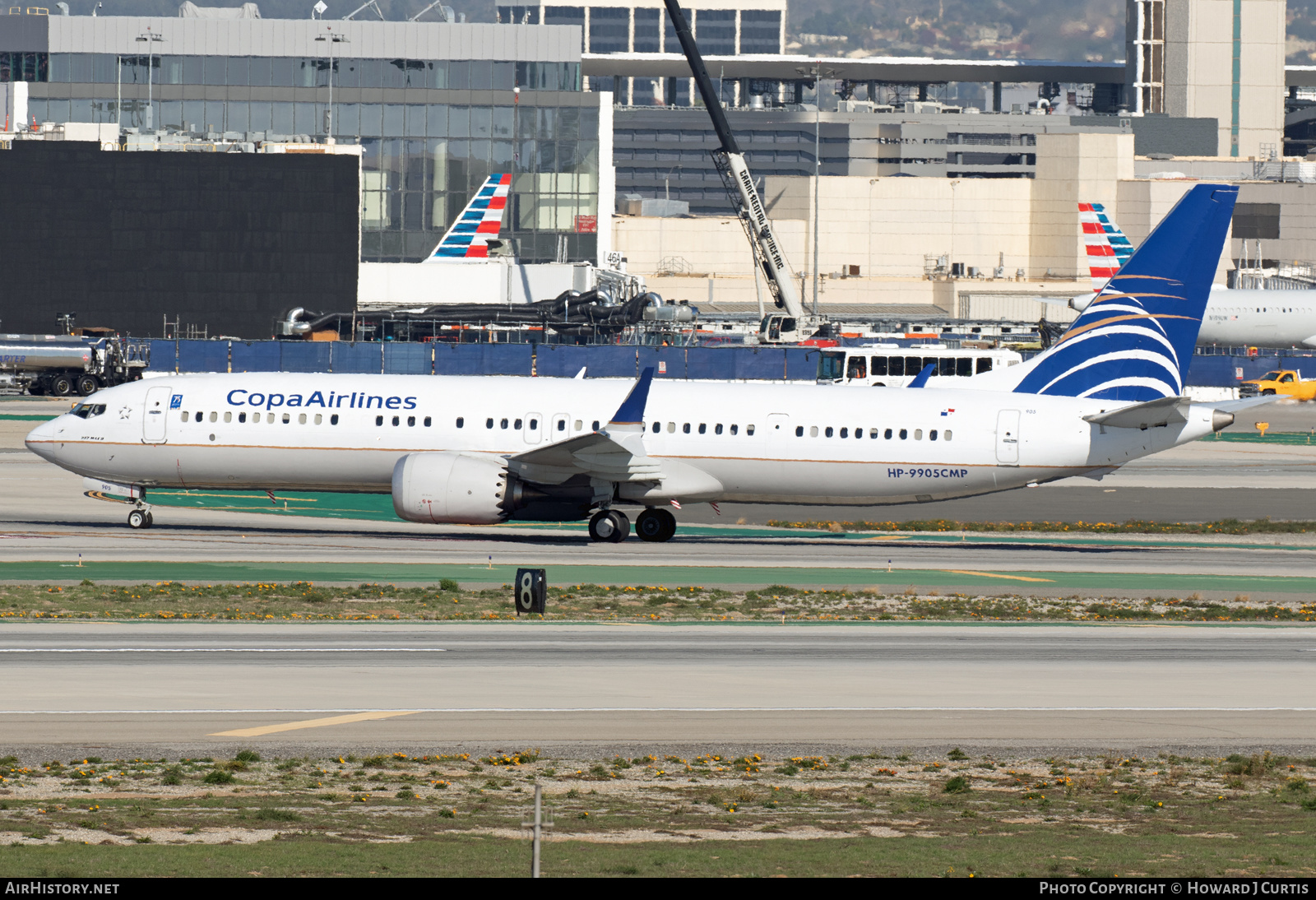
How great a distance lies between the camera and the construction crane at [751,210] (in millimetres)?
141875

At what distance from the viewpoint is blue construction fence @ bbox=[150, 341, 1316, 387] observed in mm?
102000

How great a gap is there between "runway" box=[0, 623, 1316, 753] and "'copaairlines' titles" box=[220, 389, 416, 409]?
15001mm

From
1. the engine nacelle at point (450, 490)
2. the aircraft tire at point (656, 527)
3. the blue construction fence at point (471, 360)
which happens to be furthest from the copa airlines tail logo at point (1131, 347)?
the blue construction fence at point (471, 360)

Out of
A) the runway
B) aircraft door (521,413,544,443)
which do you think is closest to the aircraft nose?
aircraft door (521,413,544,443)

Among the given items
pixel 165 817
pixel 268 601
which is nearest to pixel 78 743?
pixel 165 817

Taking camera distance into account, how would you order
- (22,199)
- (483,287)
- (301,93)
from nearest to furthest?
1. (22,199)
2. (483,287)
3. (301,93)

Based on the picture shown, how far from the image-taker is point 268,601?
37.1 meters

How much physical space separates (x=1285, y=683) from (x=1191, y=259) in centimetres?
2103

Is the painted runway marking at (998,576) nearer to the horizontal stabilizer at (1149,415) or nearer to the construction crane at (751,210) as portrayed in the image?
the horizontal stabilizer at (1149,415)

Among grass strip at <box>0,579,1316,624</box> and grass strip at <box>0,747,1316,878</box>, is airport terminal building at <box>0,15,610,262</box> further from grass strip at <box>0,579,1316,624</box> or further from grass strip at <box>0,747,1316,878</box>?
grass strip at <box>0,747,1316,878</box>

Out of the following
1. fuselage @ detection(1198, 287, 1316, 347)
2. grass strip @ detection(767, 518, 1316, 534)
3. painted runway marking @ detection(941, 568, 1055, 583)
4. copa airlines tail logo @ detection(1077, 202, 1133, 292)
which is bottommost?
painted runway marking @ detection(941, 568, 1055, 583)

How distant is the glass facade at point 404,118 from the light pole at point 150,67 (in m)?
0.25

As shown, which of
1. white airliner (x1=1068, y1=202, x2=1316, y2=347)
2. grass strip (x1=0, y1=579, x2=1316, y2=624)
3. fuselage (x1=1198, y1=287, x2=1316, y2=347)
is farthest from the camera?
fuselage (x1=1198, y1=287, x2=1316, y2=347)

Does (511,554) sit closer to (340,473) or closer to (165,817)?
(340,473)
